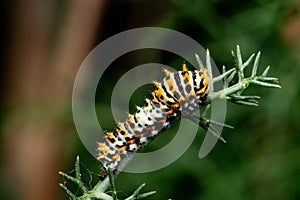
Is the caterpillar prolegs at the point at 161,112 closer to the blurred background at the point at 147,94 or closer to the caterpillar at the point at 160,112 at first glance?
the caterpillar at the point at 160,112

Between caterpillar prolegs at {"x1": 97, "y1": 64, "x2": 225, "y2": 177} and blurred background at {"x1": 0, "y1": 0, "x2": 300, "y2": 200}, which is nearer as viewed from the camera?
caterpillar prolegs at {"x1": 97, "y1": 64, "x2": 225, "y2": 177}

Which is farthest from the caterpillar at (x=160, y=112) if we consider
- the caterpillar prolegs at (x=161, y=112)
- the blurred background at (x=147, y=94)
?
the blurred background at (x=147, y=94)

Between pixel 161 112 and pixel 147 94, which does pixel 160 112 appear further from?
pixel 147 94

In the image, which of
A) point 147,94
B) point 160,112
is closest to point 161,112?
point 160,112

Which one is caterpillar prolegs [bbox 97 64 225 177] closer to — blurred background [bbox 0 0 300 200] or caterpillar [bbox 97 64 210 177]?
caterpillar [bbox 97 64 210 177]

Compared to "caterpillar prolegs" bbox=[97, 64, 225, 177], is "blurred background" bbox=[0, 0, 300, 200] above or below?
above

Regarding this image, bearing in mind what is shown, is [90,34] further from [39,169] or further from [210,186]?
[210,186]

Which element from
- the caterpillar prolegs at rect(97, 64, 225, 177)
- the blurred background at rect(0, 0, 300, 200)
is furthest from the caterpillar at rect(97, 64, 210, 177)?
the blurred background at rect(0, 0, 300, 200)
